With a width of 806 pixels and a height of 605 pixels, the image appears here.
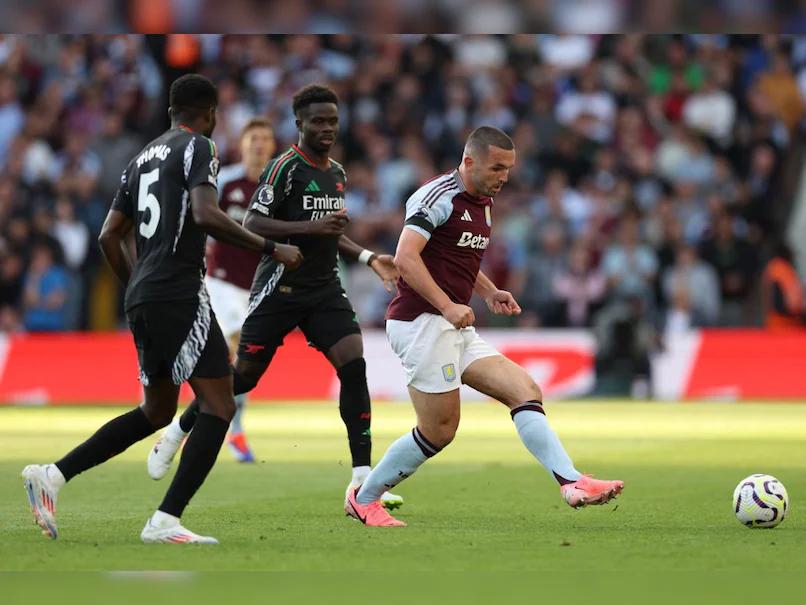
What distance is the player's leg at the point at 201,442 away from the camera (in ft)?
24.9

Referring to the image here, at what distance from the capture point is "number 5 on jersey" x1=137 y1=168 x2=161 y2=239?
768cm

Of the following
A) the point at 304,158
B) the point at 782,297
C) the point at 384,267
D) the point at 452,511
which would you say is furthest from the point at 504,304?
the point at 782,297

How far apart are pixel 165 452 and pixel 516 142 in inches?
652

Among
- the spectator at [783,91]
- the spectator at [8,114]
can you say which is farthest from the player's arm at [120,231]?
the spectator at [783,91]

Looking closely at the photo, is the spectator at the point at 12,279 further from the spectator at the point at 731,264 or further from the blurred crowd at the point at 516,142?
the spectator at the point at 731,264

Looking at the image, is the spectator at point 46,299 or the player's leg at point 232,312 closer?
the player's leg at point 232,312

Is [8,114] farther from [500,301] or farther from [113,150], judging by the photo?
[500,301]

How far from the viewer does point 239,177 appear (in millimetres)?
12828

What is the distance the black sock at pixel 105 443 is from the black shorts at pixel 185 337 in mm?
532

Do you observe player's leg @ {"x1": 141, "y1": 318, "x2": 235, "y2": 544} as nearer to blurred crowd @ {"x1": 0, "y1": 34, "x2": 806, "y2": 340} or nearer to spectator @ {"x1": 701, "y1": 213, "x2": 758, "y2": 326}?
blurred crowd @ {"x1": 0, "y1": 34, "x2": 806, "y2": 340}

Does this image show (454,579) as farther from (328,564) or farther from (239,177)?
(239,177)

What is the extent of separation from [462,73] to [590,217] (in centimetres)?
357

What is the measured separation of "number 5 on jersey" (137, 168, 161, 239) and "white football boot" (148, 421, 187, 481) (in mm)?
1965

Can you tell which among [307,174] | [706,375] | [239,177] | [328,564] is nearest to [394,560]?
[328,564]
